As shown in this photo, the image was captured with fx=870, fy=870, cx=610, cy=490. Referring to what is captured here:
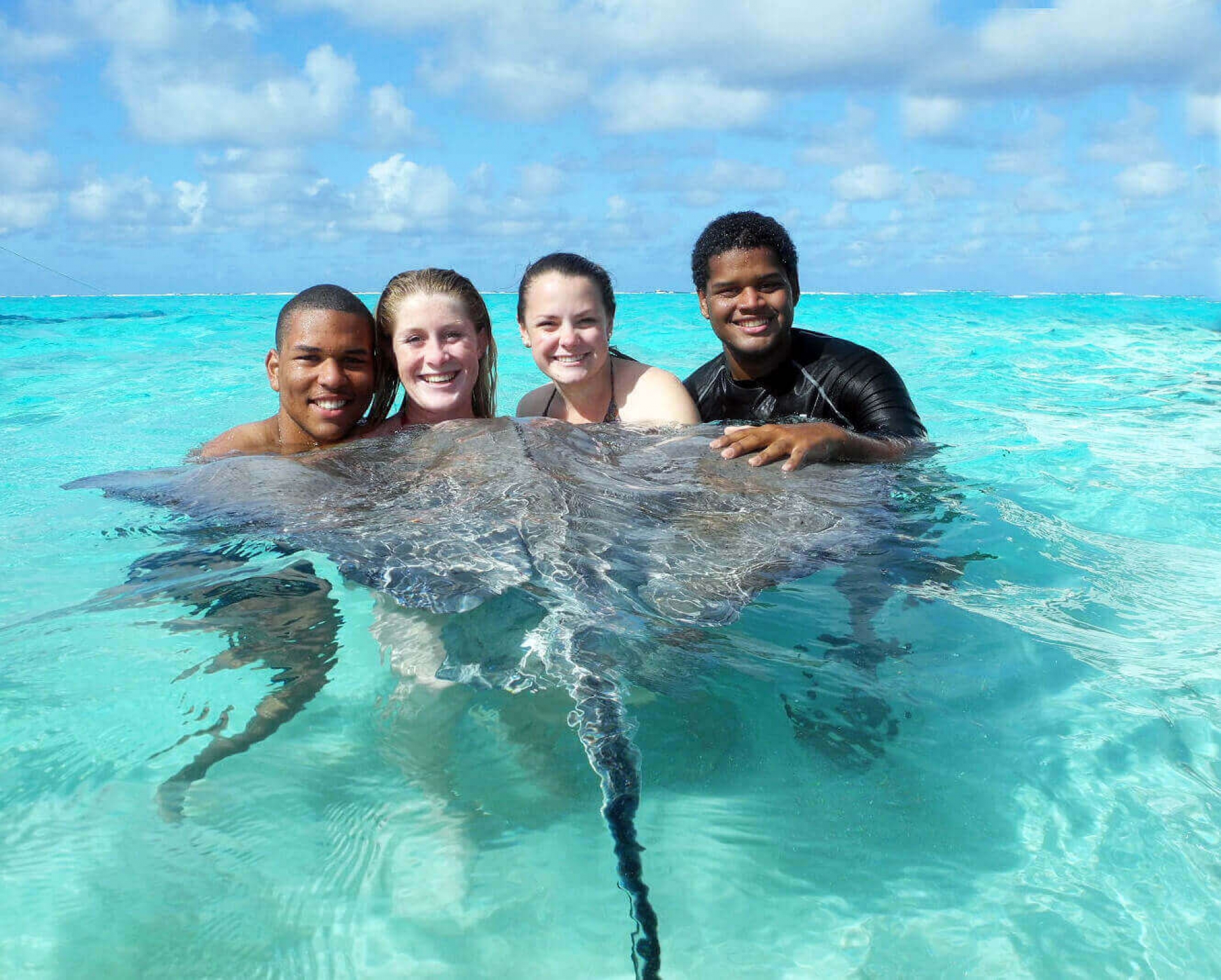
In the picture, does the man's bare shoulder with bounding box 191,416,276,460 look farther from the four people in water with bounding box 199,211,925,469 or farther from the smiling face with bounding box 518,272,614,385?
the smiling face with bounding box 518,272,614,385

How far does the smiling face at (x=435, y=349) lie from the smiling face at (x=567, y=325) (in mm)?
337

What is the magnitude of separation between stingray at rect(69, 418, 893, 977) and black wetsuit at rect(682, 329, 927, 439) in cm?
89

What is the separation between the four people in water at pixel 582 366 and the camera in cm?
421

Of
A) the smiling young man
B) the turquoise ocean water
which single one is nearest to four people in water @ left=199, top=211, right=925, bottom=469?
the smiling young man

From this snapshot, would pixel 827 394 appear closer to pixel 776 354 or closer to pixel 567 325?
pixel 776 354

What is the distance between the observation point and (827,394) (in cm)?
498

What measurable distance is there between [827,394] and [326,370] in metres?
2.73

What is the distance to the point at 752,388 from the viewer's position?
16.9 ft

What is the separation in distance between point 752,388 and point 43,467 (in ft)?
19.8

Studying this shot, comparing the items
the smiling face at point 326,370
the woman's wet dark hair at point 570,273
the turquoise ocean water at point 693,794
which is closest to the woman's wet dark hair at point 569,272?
the woman's wet dark hair at point 570,273

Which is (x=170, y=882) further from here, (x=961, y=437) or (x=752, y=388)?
(x=961, y=437)

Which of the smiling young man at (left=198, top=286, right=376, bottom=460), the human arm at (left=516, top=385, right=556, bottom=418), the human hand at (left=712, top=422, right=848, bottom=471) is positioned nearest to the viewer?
the human hand at (left=712, top=422, right=848, bottom=471)

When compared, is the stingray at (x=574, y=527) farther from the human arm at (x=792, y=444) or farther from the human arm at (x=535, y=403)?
the human arm at (x=535, y=403)

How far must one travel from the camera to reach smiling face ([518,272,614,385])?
4355mm
